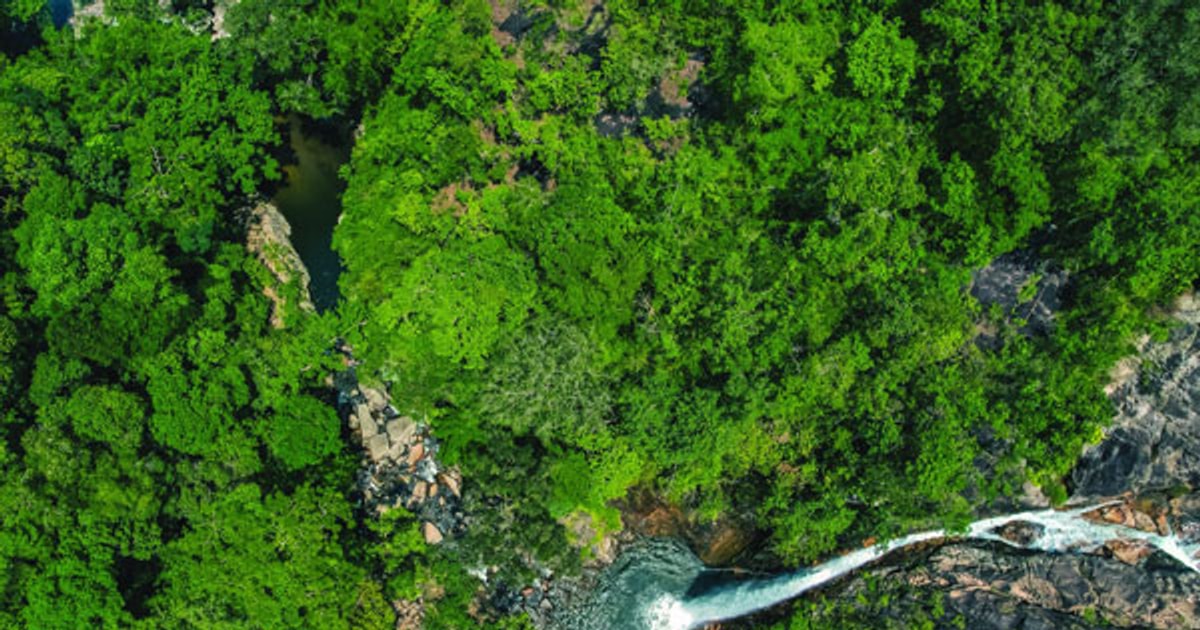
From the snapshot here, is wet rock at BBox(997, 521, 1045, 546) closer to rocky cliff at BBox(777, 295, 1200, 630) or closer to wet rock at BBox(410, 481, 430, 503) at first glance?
rocky cliff at BBox(777, 295, 1200, 630)

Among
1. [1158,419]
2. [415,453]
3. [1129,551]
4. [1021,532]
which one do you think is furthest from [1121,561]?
[415,453]

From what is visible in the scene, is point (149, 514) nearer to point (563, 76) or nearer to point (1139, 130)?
point (563, 76)

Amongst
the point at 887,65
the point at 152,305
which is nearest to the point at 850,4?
the point at 887,65

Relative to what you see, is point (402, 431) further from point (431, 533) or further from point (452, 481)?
point (431, 533)

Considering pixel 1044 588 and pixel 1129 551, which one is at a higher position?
pixel 1129 551

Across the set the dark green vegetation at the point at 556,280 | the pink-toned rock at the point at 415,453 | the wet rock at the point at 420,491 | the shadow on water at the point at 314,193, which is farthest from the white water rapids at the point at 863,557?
the shadow on water at the point at 314,193

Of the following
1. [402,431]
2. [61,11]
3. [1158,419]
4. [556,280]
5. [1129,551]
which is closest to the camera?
[556,280]
